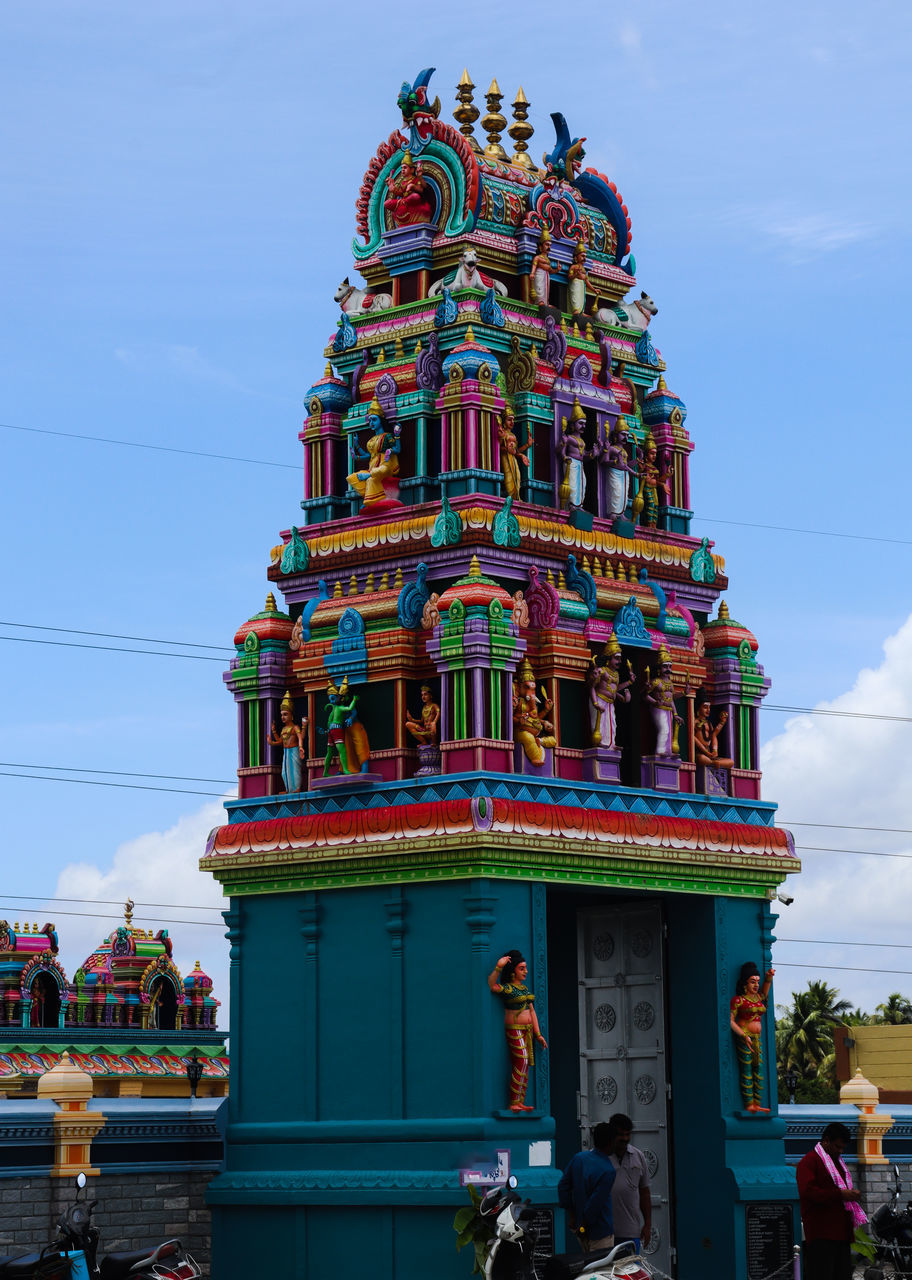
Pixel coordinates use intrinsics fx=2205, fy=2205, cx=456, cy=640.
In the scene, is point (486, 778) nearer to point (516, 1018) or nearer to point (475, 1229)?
point (516, 1018)

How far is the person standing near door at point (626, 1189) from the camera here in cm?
2067

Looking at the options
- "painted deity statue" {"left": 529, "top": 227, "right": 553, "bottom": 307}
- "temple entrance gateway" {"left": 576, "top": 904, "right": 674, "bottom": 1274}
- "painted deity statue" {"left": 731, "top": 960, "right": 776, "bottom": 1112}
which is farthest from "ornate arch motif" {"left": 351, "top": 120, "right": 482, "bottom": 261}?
"painted deity statue" {"left": 731, "top": 960, "right": 776, "bottom": 1112}

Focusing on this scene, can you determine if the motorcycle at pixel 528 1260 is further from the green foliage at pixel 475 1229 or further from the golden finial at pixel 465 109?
the golden finial at pixel 465 109

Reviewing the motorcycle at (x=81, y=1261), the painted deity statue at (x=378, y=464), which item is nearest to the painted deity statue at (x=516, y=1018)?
the motorcycle at (x=81, y=1261)

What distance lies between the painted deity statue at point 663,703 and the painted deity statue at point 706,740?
2.20 ft

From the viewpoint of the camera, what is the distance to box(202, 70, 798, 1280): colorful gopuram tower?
77.2 feet

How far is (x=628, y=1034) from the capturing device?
26109 mm

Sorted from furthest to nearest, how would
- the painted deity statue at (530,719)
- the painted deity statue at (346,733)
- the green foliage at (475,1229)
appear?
the painted deity statue at (346,733) < the painted deity statue at (530,719) < the green foliage at (475,1229)

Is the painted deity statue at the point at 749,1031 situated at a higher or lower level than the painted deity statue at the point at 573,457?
lower

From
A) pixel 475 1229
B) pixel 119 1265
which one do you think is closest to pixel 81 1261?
pixel 119 1265

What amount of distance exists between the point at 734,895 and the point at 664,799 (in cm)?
159

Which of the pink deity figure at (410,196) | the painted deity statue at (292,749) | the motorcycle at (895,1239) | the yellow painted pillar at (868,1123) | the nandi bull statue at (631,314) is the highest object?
the pink deity figure at (410,196)

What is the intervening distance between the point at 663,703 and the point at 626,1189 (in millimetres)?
6657

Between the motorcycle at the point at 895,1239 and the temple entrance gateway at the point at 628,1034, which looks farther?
the temple entrance gateway at the point at 628,1034
